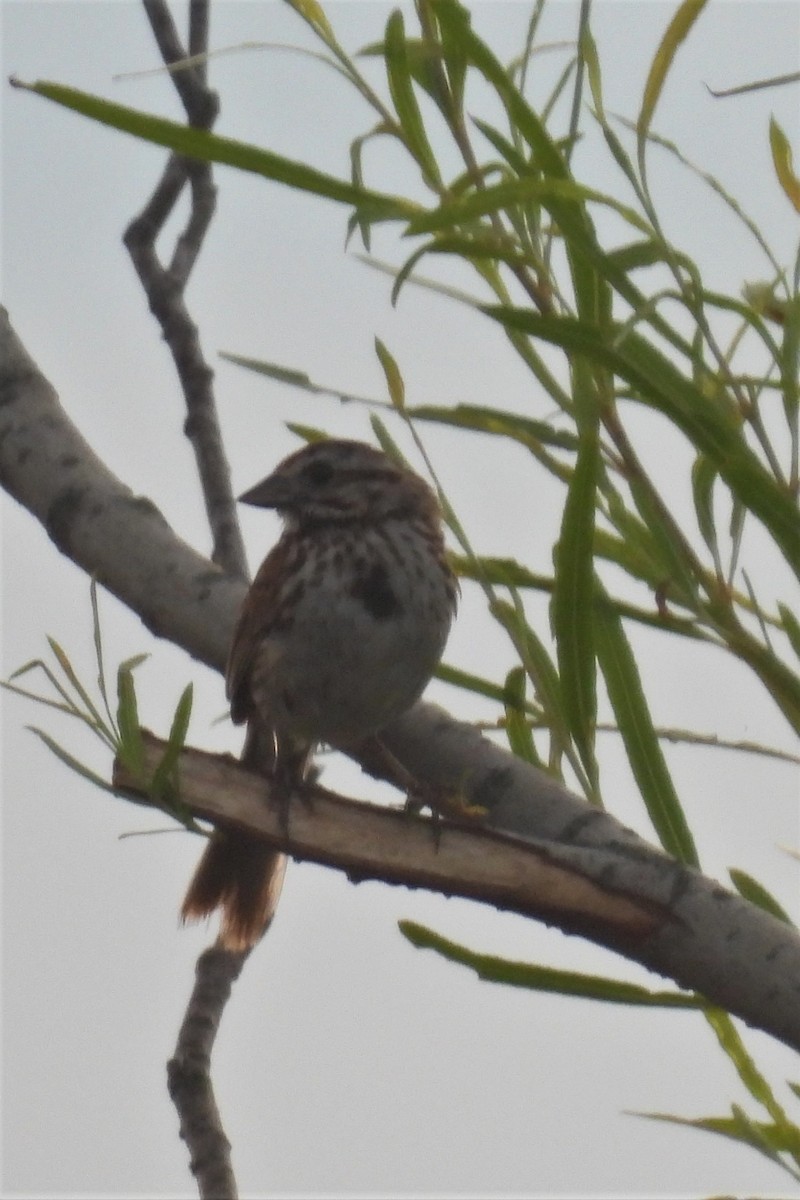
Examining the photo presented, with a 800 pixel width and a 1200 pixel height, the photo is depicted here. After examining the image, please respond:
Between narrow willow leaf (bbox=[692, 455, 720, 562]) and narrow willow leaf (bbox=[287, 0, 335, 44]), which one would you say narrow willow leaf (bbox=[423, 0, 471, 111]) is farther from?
narrow willow leaf (bbox=[692, 455, 720, 562])

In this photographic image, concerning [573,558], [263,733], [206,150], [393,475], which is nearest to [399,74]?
[206,150]

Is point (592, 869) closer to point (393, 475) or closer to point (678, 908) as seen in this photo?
point (678, 908)

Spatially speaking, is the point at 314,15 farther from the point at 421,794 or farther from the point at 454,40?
the point at 421,794

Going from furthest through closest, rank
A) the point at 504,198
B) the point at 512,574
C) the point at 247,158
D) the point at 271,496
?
the point at 271,496
the point at 512,574
the point at 247,158
the point at 504,198

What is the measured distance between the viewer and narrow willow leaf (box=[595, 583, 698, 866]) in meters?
2.53

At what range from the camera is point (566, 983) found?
2.39 metres

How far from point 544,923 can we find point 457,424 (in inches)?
31.4

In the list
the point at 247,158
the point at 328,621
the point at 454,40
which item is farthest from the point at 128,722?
the point at 328,621

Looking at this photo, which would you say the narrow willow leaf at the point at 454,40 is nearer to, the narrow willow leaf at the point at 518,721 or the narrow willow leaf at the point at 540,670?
the narrow willow leaf at the point at 540,670

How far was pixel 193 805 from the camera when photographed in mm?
2795

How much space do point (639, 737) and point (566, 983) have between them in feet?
1.32

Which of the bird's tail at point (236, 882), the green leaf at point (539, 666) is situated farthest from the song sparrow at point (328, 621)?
the green leaf at point (539, 666)

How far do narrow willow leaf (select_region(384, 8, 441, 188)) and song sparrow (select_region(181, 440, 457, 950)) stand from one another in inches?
63.2

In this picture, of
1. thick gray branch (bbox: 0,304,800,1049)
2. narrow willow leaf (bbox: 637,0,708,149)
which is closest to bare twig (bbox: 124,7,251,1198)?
thick gray branch (bbox: 0,304,800,1049)
